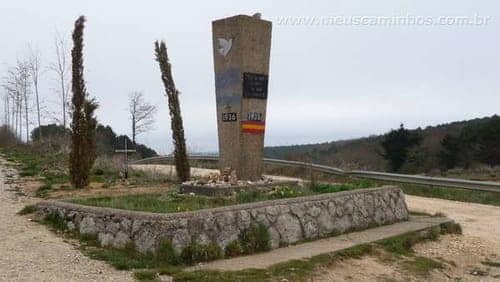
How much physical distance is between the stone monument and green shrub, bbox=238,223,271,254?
333 cm

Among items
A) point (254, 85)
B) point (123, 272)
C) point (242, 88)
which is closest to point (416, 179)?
point (254, 85)

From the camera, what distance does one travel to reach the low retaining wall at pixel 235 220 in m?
6.98

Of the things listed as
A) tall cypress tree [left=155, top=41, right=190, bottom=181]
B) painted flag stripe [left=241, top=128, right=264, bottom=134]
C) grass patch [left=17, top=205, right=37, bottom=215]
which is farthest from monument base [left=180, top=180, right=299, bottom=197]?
tall cypress tree [left=155, top=41, right=190, bottom=181]

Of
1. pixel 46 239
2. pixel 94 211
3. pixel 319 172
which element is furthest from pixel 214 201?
pixel 319 172

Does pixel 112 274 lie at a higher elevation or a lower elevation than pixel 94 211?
lower

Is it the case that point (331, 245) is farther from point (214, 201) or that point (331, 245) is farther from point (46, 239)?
point (46, 239)

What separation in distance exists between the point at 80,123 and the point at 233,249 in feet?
24.0

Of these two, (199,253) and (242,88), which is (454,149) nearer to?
(242,88)

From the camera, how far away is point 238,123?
10891mm

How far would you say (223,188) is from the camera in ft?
32.7

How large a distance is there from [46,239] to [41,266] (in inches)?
55.1

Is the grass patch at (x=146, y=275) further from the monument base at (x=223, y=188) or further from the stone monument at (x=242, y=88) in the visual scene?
the stone monument at (x=242, y=88)

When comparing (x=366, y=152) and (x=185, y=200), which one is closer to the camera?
(x=185, y=200)

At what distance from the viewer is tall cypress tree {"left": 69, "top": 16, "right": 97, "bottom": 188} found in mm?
13188
